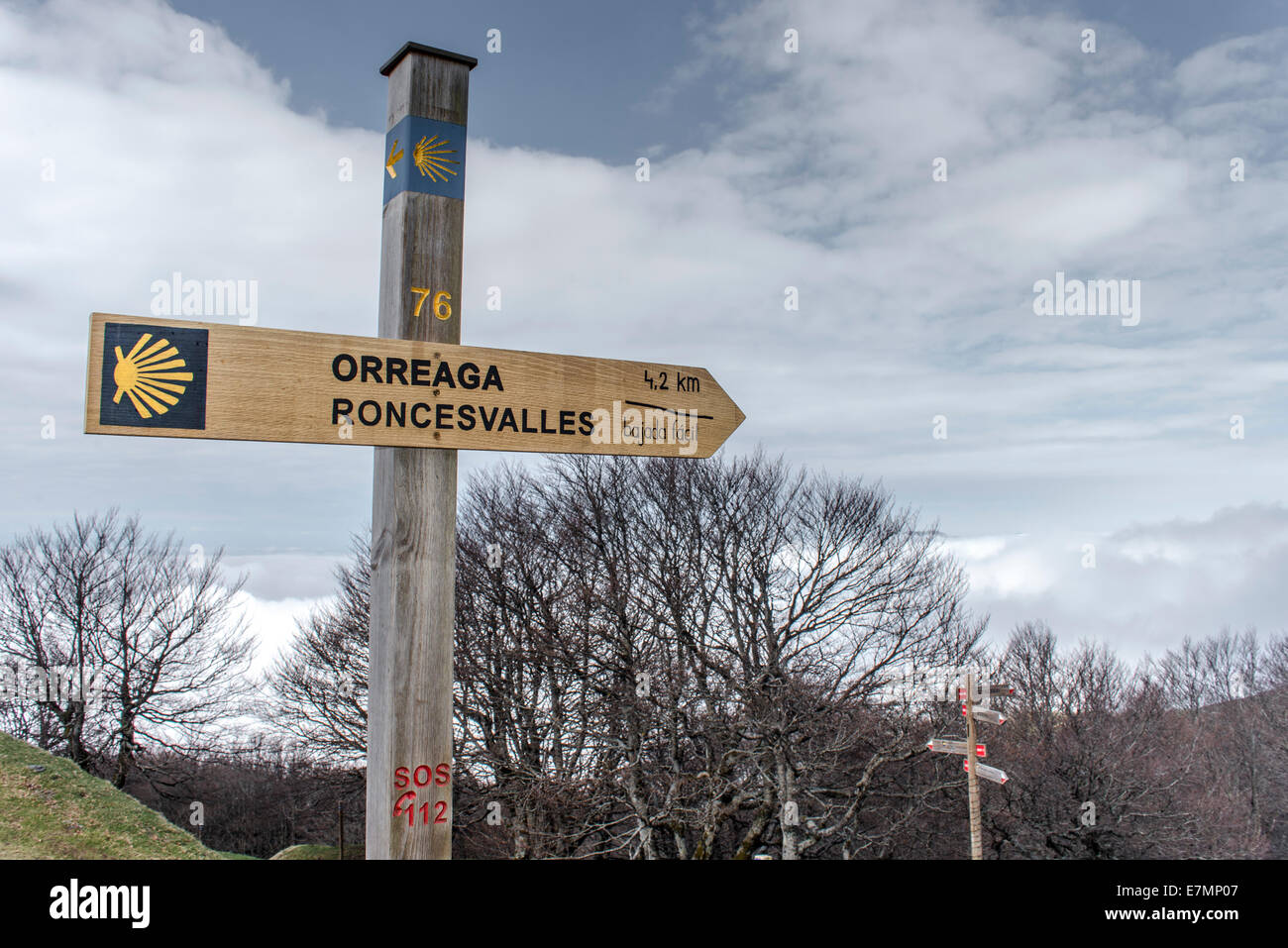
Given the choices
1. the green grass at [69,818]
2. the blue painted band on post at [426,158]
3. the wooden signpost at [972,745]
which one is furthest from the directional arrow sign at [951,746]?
the blue painted band on post at [426,158]

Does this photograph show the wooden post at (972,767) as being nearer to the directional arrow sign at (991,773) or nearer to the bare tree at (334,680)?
the directional arrow sign at (991,773)

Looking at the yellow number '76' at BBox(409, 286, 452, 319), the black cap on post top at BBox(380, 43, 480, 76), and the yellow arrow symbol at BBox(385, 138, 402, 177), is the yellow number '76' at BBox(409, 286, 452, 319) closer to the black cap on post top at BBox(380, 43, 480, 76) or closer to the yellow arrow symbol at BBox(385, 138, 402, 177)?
the yellow arrow symbol at BBox(385, 138, 402, 177)

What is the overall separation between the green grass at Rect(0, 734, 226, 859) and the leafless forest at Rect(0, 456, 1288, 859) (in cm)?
848

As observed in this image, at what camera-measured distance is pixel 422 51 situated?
120 inches

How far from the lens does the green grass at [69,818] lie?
11352 mm

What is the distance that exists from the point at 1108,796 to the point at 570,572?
14655 mm

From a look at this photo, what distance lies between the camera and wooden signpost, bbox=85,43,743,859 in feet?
8.80

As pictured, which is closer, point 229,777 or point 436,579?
point 436,579

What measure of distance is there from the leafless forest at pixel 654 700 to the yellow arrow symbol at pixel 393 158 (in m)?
18.2

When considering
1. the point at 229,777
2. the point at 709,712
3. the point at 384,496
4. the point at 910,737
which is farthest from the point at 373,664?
the point at 229,777

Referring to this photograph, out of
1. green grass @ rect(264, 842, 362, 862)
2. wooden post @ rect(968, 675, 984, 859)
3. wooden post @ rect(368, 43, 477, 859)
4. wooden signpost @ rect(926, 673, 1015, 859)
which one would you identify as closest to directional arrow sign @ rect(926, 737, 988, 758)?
wooden signpost @ rect(926, 673, 1015, 859)

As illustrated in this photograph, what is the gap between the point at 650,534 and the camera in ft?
82.4
